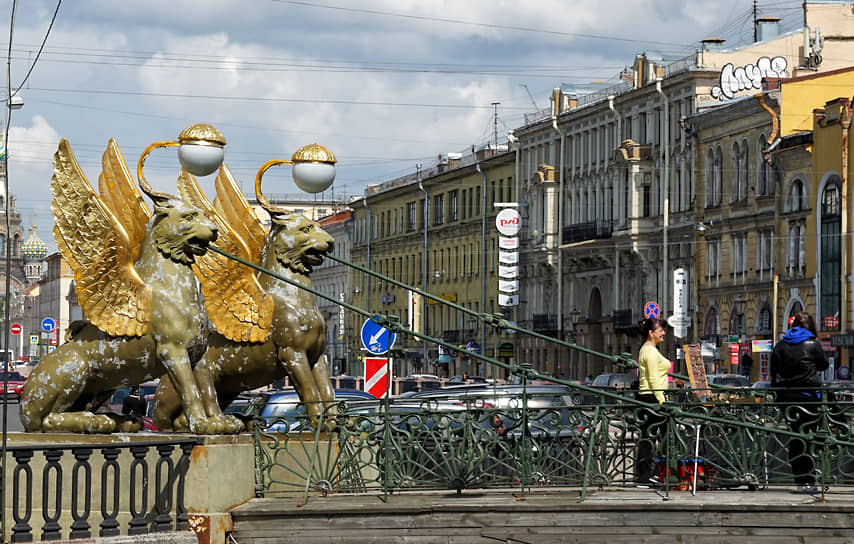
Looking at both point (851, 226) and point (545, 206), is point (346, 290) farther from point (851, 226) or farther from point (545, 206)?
point (851, 226)

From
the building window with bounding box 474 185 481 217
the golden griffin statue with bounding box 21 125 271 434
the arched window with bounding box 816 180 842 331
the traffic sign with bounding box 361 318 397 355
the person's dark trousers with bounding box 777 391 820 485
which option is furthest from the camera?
the building window with bounding box 474 185 481 217

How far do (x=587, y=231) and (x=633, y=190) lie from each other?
5.74 metres

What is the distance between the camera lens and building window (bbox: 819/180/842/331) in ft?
182

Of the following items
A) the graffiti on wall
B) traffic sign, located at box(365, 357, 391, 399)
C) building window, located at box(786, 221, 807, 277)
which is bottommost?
traffic sign, located at box(365, 357, 391, 399)

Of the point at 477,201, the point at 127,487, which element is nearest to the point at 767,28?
the point at 477,201

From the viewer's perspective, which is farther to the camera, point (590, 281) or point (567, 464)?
point (590, 281)

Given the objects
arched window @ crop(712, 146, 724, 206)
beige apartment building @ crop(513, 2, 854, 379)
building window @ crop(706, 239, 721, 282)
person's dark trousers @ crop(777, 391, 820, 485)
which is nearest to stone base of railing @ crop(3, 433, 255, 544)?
person's dark trousers @ crop(777, 391, 820, 485)

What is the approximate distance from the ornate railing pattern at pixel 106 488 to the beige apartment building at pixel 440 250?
6500 cm

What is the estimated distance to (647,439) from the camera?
491 inches

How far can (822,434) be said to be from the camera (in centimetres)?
1232

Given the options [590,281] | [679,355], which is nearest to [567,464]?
[679,355]

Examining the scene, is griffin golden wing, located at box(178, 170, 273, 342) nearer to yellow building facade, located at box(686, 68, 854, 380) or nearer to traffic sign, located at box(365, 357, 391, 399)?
traffic sign, located at box(365, 357, 391, 399)

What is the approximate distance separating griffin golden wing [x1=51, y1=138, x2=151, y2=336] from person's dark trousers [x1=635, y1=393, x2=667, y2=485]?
3438mm

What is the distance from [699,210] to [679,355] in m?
7.72
